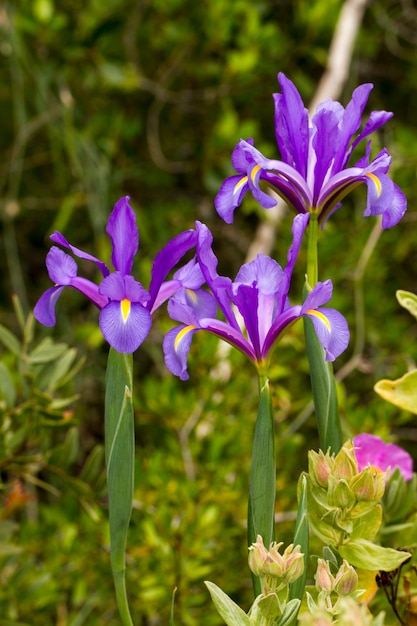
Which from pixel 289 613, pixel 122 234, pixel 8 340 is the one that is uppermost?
pixel 122 234

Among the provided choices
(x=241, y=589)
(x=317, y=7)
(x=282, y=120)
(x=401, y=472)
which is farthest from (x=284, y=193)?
(x=317, y=7)

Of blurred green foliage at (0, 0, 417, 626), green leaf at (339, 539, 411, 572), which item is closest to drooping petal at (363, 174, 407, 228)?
green leaf at (339, 539, 411, 572)

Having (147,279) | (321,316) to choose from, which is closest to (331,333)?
(321,316)

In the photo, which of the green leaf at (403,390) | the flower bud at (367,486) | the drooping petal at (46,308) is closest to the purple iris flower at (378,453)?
the green leaf at (403,390)

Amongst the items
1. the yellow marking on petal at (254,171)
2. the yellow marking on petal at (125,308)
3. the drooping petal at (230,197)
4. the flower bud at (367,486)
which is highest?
the yellow marking on petal at (254,171)

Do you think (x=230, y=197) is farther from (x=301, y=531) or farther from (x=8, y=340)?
(x=8, y=340)

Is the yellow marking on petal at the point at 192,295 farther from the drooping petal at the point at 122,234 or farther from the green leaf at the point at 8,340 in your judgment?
the green leaf at the point at 8,340
